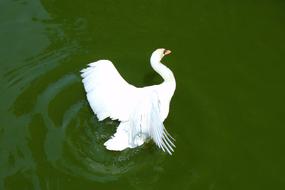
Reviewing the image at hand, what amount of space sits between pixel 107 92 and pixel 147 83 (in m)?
1.04

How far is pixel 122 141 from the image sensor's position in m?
5.63

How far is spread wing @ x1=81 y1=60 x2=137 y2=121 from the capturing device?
575 centimetres

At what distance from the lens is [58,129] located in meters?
5.97

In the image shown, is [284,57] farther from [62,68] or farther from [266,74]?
[62,68]

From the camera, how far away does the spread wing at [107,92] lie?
5.75 m

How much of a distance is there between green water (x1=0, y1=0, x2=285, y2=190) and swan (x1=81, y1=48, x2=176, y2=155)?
0.81 ft

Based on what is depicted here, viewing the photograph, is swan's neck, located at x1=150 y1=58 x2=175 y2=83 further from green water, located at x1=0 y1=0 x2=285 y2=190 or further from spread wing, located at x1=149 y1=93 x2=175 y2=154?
spread wing, located at x1=149 y1=93 x2=175 y2=154

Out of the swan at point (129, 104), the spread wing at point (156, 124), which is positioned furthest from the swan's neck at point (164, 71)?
the spread wing at point (156, 124)

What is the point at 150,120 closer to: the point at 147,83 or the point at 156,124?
the point at 156,124

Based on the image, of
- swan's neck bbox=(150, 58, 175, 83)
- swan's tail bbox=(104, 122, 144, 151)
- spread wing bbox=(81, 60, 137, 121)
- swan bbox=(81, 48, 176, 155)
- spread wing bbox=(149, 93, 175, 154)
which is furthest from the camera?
swan's neck bbox=(150, 58, 175, 83)

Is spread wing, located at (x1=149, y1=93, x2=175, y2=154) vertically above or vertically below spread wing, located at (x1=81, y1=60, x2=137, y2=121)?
below

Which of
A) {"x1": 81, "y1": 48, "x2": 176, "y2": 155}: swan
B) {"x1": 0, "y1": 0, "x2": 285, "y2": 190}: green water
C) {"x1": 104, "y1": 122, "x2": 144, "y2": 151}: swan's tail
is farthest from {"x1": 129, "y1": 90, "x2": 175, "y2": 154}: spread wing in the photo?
{"x1": 0, "y1": 0, "x2": 285, "y2": 190}: green water

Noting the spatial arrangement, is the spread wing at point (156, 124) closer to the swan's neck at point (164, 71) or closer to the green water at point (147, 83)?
the green water at point (147, 83)

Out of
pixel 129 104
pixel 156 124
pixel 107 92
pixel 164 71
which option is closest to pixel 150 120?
pixel 156 124
